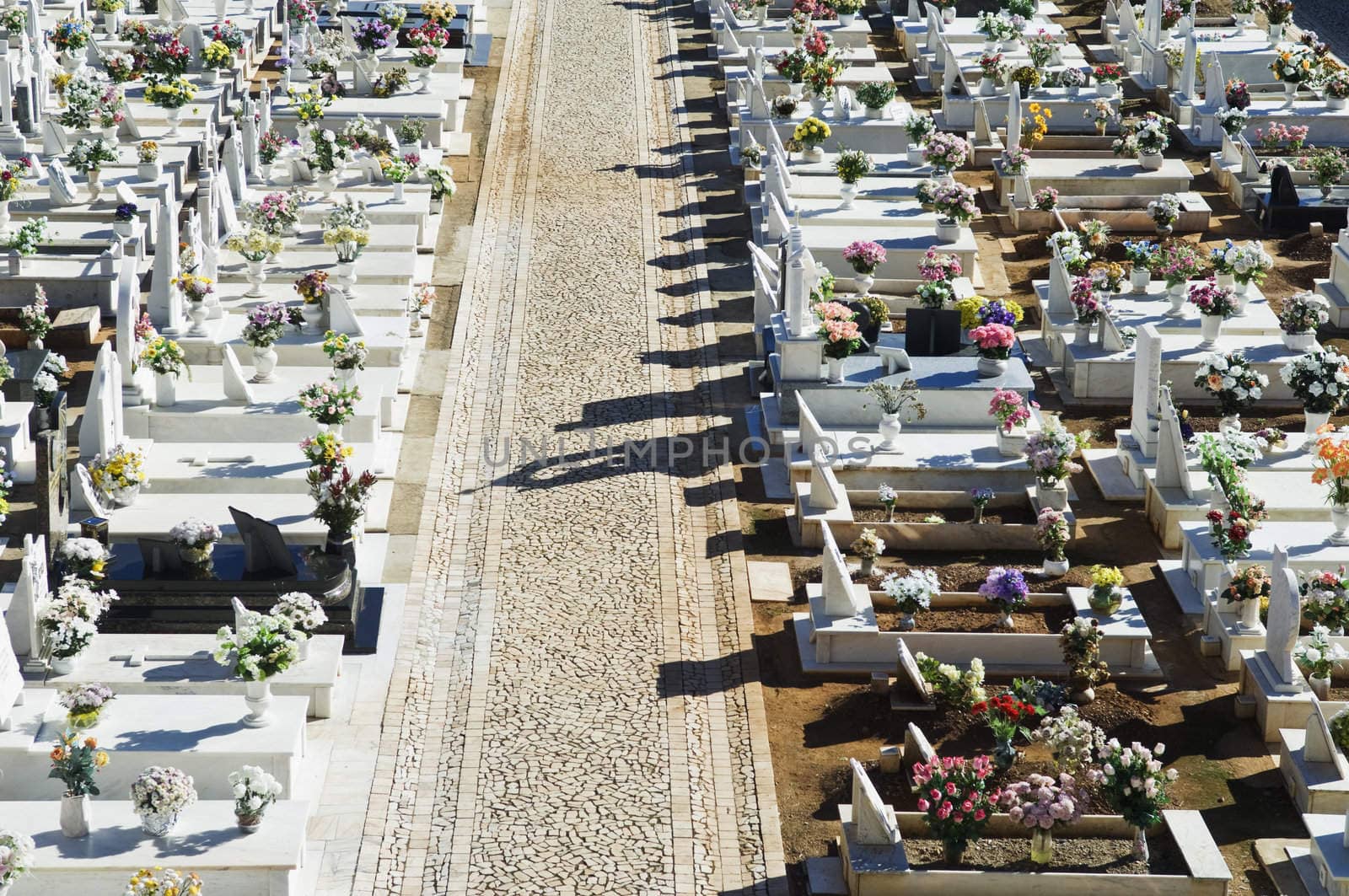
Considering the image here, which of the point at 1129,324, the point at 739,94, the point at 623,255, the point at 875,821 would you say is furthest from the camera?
the point at 739,94

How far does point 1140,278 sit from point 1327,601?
10628mm

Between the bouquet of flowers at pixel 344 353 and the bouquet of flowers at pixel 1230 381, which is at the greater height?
the bouquet of flowers at pixel 1230 381

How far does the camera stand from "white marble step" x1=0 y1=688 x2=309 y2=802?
1877 centimetres

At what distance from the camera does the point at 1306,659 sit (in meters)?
20.6

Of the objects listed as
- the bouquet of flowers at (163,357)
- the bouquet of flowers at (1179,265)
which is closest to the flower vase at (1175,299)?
the bouquet of flowers at (1179,265)

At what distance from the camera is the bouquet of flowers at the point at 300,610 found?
20.4 metres

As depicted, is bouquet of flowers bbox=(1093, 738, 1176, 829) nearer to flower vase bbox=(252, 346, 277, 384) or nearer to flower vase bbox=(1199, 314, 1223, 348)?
flower vase bbox=(1199, 314, 1223, 348)

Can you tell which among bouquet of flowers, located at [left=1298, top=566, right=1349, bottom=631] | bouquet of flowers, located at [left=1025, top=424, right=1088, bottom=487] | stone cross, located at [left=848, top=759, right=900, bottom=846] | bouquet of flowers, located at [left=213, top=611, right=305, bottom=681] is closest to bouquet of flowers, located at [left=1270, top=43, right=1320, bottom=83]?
bouquet of flowers, located at [left=1025, top=424, right=1088, bottom=487]

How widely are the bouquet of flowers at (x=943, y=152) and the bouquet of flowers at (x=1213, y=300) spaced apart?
689cm

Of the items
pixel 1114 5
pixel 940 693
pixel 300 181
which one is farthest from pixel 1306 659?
pixel 1114 5

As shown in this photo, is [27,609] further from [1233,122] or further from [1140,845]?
[1233,122]

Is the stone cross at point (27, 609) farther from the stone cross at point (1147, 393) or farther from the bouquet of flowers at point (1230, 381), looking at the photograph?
the bouquet of flowers at point (1230, 381)

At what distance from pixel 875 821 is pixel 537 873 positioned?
10.4 feet

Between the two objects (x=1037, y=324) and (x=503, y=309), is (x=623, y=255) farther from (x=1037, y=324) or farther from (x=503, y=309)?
(x=1037, y=324)
